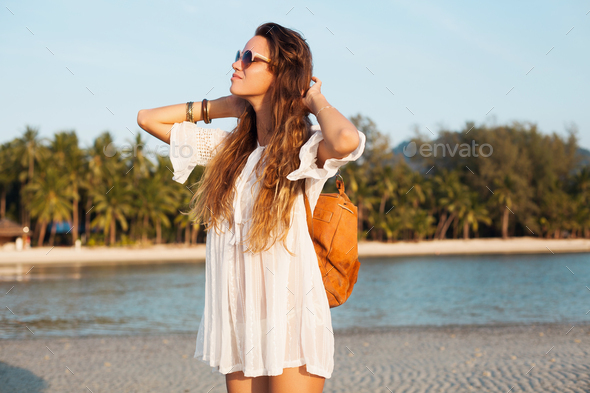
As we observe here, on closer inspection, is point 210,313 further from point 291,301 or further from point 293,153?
point 293,153

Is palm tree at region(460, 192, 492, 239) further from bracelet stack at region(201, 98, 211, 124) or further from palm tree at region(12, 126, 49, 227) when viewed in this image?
bracelet stack at region(201, 98, 211, 124)

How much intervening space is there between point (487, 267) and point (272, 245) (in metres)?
29.9

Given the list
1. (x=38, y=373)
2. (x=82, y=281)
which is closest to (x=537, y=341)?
(x=38, y=373)

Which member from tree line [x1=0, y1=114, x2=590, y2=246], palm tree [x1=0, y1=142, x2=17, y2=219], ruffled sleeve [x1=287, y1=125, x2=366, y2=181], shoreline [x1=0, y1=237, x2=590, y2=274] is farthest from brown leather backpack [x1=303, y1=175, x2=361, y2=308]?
palm tree [x1=0, y1=142, x2=17, y2=219]

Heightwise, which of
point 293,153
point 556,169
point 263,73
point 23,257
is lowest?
point 23,257

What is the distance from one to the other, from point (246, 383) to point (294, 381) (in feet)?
0.71

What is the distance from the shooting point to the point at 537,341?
9125mm

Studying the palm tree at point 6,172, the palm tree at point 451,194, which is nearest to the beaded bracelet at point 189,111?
the palm tree at point 451,194

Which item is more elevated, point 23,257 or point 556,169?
point 556,169

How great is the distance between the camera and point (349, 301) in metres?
16.5

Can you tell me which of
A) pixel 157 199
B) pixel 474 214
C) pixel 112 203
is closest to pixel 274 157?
pixel 157 199

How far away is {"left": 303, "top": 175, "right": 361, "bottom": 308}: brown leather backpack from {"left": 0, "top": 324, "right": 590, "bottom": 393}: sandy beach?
16.0 feet

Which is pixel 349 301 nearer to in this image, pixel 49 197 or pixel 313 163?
pixel 313 163

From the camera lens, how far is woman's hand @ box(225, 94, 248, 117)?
6.77ft
